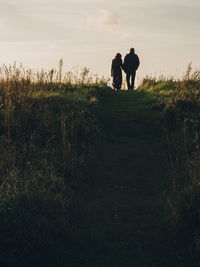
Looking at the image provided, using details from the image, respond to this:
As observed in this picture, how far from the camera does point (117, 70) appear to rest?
20.2 m

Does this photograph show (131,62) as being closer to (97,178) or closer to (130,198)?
(97,178)

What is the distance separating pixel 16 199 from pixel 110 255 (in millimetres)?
1383

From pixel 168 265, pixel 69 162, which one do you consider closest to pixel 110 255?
pixel 168 265

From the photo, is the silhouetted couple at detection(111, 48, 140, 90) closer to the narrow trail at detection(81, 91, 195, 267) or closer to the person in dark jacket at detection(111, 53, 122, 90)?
the person in dark jacket at detection(111, 53, 122, 90)

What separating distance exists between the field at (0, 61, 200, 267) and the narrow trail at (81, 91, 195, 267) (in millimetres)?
14

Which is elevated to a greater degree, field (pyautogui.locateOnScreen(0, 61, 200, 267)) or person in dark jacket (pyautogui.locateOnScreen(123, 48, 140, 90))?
person in dark jacket (pyautogui.locateOnScreen(123, 48, 140, 90))

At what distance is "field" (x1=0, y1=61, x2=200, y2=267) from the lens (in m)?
5.05

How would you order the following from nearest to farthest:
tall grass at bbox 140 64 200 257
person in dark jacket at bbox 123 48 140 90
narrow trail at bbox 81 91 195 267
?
1. narrow trail at bbox 81 91 195 267
2. tall grass at bbox 140 64 200 257
3. person in dark jacket at bbox 123 48 140 90

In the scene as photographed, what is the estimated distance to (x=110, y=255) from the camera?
4992 mm

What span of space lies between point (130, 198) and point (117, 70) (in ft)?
45.2

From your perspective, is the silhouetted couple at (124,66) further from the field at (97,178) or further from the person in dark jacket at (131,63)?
the field at (97,178)

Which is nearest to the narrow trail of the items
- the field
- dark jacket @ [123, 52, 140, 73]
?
the field

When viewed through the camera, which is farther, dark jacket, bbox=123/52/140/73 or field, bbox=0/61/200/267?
dark jacket, bbox=123/52/140/73

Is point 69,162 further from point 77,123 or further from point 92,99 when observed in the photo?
point 92,99
